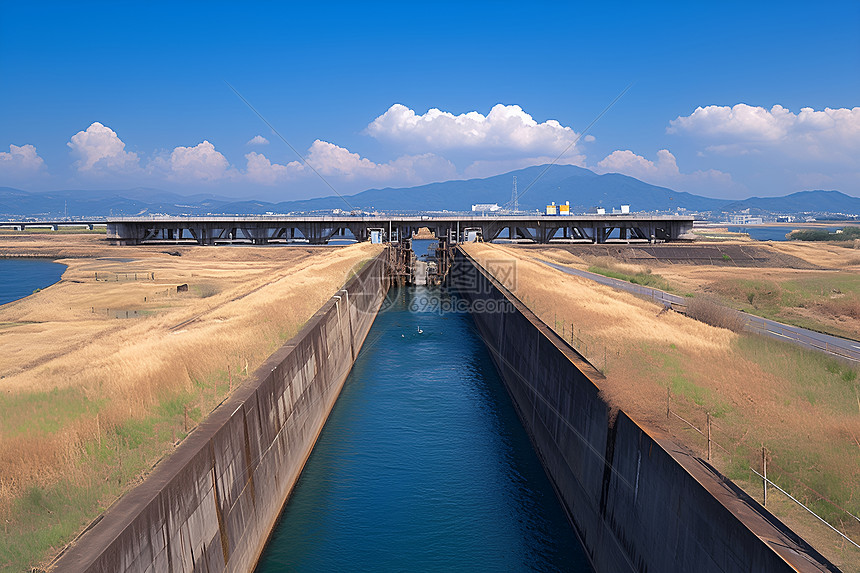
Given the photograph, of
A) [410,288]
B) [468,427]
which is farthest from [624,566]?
[410,288]

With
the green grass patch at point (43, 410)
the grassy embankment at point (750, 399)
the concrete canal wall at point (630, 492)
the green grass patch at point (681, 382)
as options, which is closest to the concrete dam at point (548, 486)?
the concrete canal wall at point (630, 492)

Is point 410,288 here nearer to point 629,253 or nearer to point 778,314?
point 629,253

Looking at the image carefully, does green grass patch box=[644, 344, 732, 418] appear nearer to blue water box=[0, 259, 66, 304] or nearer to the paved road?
the paved road

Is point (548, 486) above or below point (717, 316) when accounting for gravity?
below

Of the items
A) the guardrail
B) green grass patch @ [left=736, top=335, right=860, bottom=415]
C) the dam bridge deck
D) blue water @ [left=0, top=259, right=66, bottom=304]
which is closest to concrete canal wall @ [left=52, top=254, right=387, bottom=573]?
green grass patch @ [left=736, top=335, right=860, bottom=415]

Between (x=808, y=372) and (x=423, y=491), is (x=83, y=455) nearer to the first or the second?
(x=423, y=491)

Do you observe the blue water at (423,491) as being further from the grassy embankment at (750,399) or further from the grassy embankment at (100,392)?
the grassy embankment at (750,399)

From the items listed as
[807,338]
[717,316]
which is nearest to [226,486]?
[717,316]
